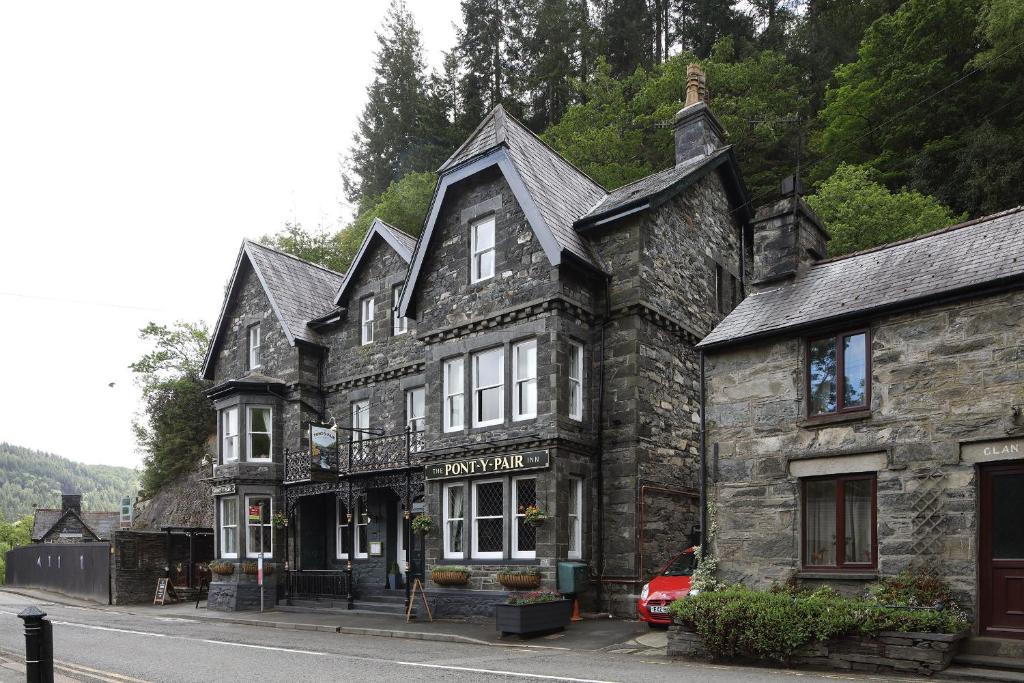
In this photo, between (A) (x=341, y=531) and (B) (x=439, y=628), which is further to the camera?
(A) (x=341, y=531)

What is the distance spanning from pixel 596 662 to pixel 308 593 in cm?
1568

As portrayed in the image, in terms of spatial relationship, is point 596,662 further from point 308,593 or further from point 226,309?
point 226,309

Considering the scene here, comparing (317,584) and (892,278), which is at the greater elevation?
(892,278)

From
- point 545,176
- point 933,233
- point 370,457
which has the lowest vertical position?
point 370,457

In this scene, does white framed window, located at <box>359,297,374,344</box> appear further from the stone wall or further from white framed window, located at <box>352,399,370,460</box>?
the stone wall

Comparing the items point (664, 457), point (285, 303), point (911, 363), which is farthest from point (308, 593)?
point (911, 363)

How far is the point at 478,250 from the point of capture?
22141 millimetres

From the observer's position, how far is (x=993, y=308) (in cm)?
1309

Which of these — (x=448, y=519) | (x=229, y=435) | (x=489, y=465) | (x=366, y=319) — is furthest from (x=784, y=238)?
(x=229, y=435)

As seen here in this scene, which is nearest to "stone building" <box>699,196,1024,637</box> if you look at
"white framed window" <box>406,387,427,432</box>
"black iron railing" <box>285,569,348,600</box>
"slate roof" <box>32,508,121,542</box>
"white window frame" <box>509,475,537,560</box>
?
"white window frame" <box>509,475,537,560</box>

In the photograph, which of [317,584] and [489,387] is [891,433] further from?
[317,584]

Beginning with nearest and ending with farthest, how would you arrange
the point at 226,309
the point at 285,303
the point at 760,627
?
1. the point at 760,627
2. the point at 285,303
3. the point at 226,309

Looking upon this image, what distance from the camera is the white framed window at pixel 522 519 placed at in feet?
64.4

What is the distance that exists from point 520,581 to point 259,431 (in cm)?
1323
